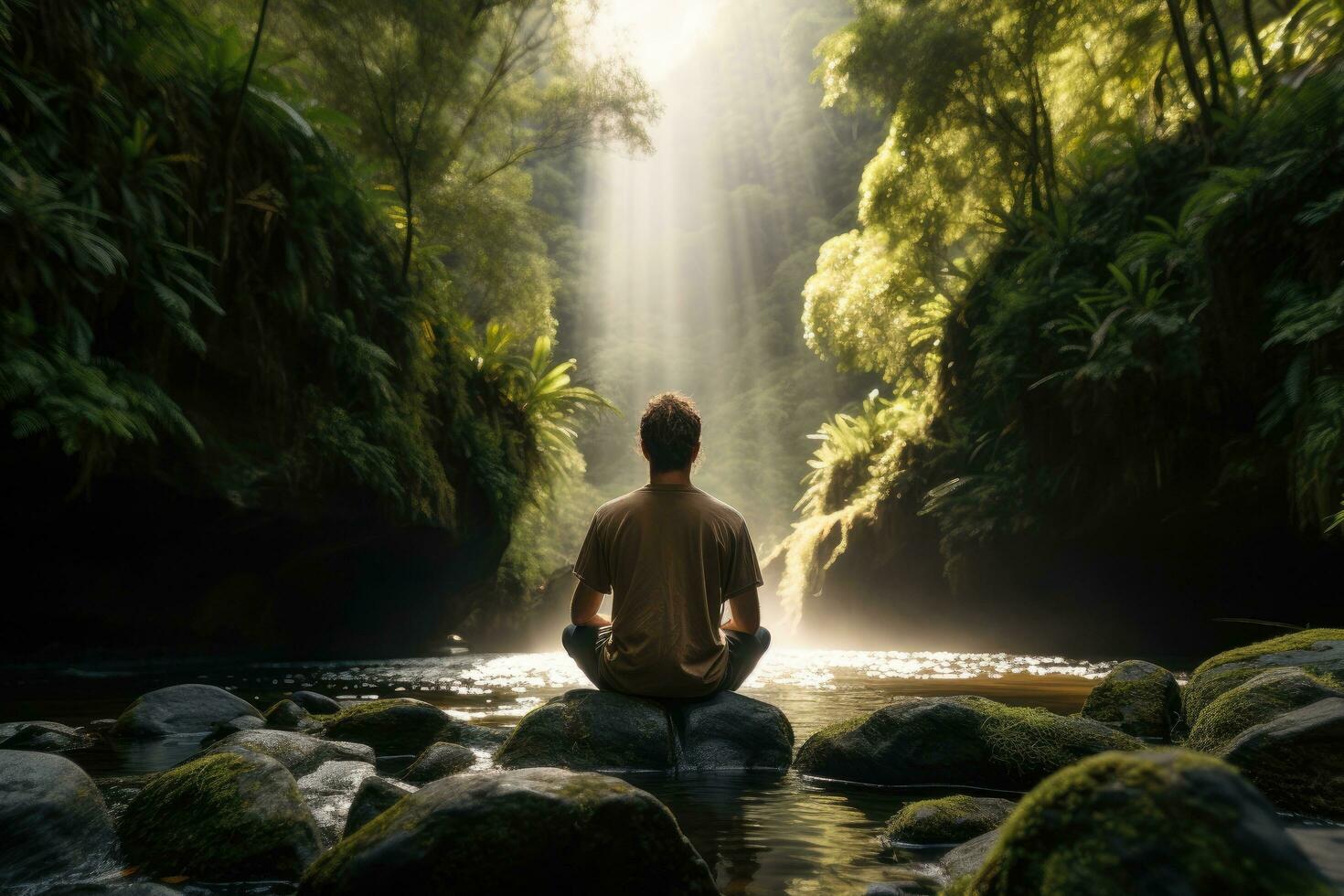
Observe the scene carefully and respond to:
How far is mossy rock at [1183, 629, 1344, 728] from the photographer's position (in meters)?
4.76

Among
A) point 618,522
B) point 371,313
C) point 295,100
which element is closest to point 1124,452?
point 618,522

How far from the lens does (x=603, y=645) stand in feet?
14.9

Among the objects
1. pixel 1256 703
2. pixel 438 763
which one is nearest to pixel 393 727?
pixel 438 763

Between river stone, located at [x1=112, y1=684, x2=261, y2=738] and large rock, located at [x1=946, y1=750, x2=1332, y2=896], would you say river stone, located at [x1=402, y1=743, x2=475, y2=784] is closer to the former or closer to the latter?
river stone, located at [x1=112, y1=684, x2=261, y2=738]

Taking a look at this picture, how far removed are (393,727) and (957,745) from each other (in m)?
2.87

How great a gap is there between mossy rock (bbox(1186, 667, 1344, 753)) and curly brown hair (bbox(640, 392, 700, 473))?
2591mm

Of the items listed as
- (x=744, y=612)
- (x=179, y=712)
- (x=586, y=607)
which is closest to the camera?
(x=586, y=607)

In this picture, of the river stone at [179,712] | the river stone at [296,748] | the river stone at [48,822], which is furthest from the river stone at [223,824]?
the river stone at [179,712]

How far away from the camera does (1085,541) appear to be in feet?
39.3

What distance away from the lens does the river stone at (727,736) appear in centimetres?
433

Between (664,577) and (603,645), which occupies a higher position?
(664,577)

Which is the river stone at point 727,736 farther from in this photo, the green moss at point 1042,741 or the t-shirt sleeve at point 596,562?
the green moss at point 1042,741

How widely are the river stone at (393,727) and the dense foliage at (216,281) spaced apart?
3.16 m

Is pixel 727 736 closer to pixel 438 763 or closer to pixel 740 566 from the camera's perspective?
pixel 740 566
